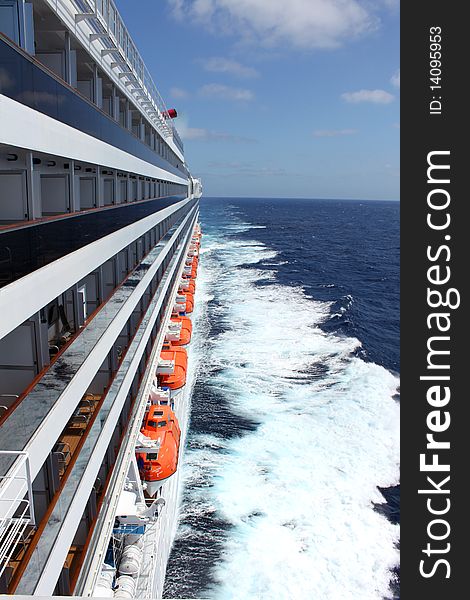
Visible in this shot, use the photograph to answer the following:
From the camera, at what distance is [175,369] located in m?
24.1

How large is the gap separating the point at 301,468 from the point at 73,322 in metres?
14.1

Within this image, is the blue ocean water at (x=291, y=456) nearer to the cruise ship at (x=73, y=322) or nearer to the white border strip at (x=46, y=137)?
the cruise ship at (x=73, y=322)

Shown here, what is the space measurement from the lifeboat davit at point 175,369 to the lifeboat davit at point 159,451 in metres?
2.90

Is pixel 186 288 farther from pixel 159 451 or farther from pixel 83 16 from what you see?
pixel 83 16

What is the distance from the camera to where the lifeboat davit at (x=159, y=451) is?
649 inches

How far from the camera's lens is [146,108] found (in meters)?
20.6

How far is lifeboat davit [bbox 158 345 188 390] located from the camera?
2297 cm

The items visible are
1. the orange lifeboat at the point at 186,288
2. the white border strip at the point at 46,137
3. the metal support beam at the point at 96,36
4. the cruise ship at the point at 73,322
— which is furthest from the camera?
the orange lifeboat at the point at 186,288

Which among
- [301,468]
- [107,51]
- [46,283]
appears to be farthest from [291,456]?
[107,51]

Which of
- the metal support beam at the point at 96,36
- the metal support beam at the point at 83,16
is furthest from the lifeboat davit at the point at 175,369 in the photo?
the metal support beam at the point at 83,16

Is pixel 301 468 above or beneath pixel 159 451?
beneath

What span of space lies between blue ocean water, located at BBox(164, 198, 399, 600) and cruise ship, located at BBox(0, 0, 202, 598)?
2.15 m

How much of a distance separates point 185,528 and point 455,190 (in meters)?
16.8

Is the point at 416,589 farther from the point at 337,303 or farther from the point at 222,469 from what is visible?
the point at 337,303
